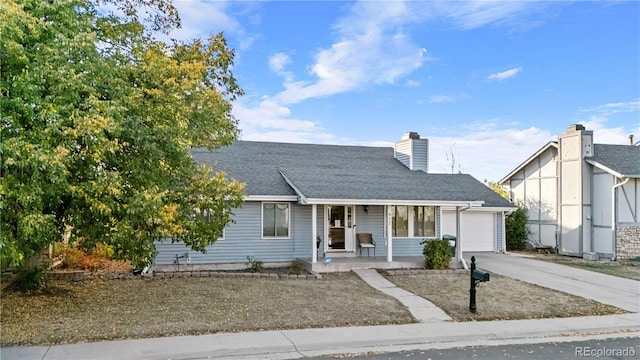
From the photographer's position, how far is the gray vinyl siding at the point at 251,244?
15.0 meters

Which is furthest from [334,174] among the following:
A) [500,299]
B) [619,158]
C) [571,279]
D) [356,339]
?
[619,158]

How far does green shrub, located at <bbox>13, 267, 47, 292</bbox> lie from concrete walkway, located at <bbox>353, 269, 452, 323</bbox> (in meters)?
8.06

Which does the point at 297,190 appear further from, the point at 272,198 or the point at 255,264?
the point at 255,264

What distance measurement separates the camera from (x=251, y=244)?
1552 centimetres

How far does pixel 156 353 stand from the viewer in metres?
6.80

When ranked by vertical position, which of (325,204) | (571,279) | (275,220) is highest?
(325,204)

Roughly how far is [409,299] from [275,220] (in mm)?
6187

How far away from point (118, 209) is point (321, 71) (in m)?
12.5

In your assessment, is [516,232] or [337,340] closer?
[337,340]

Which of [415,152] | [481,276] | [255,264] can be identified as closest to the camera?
[481,276]

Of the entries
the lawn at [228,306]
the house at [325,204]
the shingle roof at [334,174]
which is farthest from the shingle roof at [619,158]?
the lawn at [228,306]

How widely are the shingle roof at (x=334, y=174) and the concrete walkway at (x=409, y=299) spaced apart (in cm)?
253

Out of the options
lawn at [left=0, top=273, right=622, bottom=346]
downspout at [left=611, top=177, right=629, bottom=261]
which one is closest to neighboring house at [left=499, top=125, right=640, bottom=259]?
downspout at [left=611, top=177, right=629, bottom=261]

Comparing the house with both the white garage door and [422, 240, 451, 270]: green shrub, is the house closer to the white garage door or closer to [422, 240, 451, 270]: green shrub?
the white garage door
